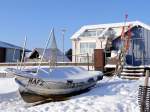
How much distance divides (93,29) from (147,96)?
93.7 feet

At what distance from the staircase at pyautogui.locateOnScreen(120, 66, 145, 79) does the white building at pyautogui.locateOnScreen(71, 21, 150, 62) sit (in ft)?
41.9

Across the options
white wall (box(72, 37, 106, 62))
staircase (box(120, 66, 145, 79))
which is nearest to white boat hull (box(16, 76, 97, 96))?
staircase (box(120, 66, 145, 79))

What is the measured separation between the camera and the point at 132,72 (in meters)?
24.0

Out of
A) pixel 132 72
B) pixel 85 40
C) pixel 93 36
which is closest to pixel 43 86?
pixel 132 72

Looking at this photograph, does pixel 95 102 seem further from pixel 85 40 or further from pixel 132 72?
pixel 85 40

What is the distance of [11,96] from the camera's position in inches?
745

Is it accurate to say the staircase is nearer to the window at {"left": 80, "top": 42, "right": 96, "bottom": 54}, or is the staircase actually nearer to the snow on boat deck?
the snow on boat deck

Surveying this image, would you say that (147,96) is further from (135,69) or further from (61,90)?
(135,69)

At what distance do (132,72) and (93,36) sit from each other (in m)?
16.1

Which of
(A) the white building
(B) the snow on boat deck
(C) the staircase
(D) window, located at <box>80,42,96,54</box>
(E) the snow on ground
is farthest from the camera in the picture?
(D) window, located at <box>80,42,96,54</box>

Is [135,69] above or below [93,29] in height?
below

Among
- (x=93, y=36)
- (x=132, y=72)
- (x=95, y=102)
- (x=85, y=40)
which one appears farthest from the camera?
(x=85, y=40)

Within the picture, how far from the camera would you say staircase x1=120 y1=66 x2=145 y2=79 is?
23.5 m

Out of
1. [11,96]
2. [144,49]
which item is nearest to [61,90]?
[11,96]
